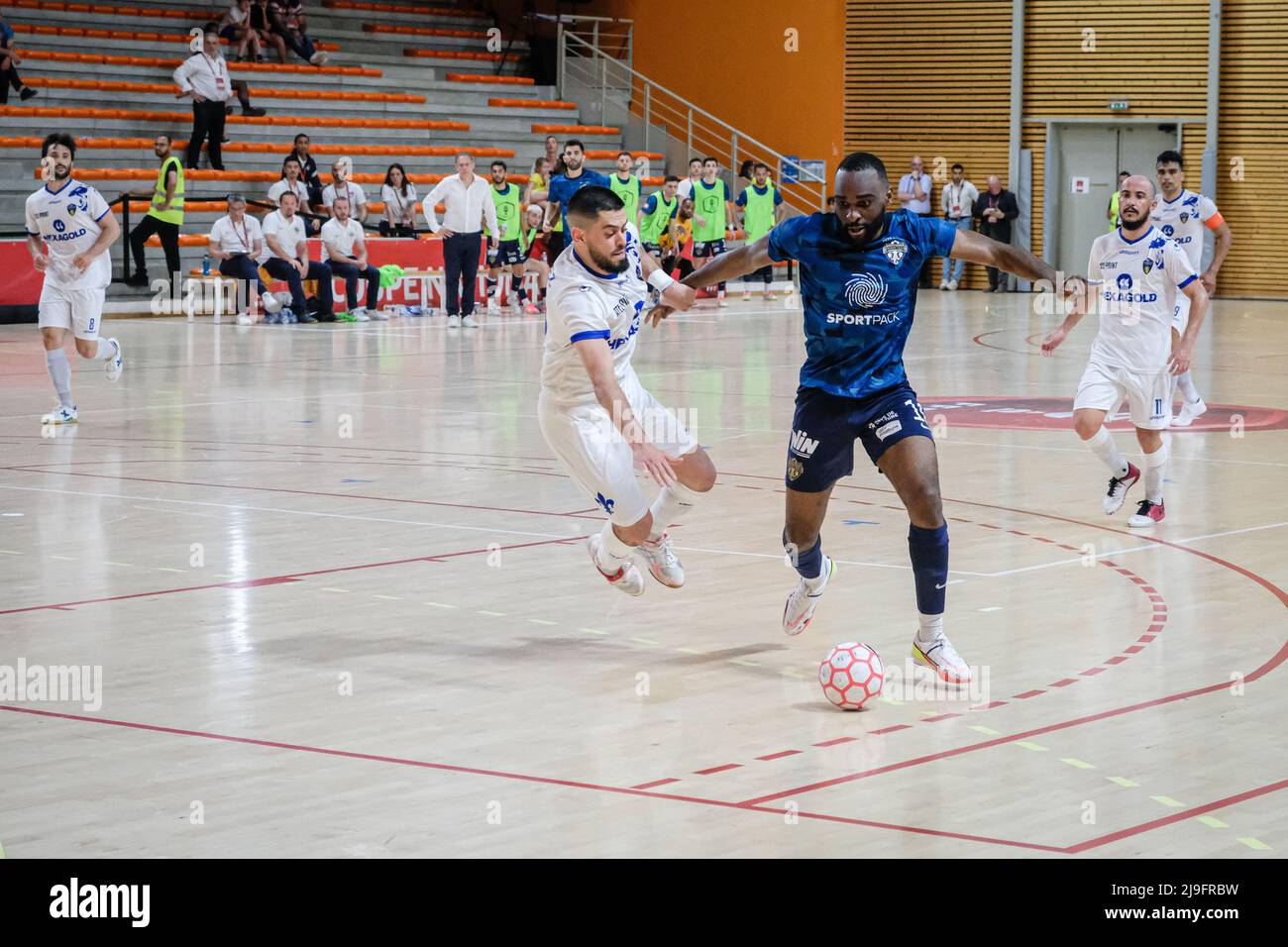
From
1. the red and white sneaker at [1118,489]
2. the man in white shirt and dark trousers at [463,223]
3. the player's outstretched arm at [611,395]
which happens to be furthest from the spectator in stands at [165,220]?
the player's outstretched arm at [611,395]

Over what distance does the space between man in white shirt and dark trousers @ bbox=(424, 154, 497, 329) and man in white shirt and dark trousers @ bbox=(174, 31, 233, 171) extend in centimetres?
517

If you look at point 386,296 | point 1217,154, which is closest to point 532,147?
point 386,296

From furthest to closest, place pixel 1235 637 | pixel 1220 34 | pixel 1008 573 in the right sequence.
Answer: pixel 1220 34, pixel 1008 573, pixel 1235 637

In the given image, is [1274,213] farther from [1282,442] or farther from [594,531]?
[594,531]

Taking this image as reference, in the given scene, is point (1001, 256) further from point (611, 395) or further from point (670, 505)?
point (670, 505)

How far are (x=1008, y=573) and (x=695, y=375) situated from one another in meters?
9.43

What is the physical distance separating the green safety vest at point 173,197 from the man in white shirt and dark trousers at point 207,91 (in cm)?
262

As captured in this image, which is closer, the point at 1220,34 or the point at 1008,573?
the point at 1008,573

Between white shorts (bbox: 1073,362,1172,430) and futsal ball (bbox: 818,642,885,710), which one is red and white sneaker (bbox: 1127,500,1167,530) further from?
futsal ball (bbox: 818,642,885,710)

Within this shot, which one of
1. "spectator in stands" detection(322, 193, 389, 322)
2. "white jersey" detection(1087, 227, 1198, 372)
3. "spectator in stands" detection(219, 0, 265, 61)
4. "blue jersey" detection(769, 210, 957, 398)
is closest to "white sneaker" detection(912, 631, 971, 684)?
"blue jersey" detection(769, 210, 957, 398)

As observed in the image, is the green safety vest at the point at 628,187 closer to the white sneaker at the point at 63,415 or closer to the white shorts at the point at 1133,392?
the white sneaker at the point at 63,415

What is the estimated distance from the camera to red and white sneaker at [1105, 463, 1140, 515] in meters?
10.1

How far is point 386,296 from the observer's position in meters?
25.7

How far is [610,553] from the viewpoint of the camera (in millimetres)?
7609
